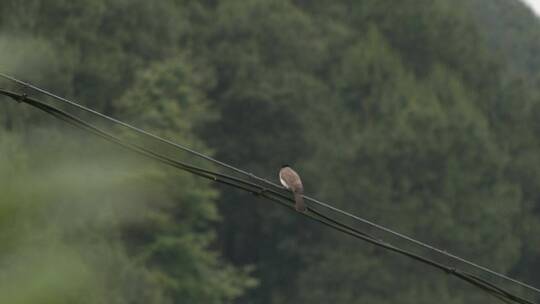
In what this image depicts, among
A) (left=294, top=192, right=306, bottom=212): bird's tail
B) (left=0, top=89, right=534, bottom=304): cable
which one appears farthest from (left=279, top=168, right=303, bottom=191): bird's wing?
(left=0, top=89, right=534, bottom=304): cable

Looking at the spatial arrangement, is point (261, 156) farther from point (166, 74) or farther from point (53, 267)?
point (53, 267)

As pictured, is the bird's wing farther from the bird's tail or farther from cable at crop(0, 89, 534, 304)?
cable at crop(0, 89, 534, 304)

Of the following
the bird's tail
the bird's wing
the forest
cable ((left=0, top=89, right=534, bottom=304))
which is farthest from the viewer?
the forest

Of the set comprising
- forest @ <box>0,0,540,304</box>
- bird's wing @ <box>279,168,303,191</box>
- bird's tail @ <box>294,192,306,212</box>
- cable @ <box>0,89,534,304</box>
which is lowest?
cable @ <box>0,89,534,304</box>

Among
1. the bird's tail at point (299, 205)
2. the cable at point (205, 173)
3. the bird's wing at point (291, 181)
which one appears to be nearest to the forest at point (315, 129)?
the bird's wing at point (291, 181)

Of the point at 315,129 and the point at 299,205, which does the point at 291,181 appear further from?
the point at 315,129

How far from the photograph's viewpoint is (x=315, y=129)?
72.2 meters

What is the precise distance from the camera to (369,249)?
6756 centimetres

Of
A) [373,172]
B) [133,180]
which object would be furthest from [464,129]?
[133,180]

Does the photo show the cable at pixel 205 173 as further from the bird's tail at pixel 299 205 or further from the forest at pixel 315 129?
the forest at pixel 315 129

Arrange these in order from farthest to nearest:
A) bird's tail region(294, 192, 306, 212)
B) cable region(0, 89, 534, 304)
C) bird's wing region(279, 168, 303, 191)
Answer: bird's wing region(279, 168, 303, 191)
bird's tail region(294, 192, 306, 212)
cable region(0, 89, 534, 304)

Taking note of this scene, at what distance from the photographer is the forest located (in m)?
62.7

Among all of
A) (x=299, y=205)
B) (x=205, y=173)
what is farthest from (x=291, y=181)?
(x=205, y=173)

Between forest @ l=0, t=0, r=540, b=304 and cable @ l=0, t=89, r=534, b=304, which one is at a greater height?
forest @ l=0, t=0, r=540, b=304
